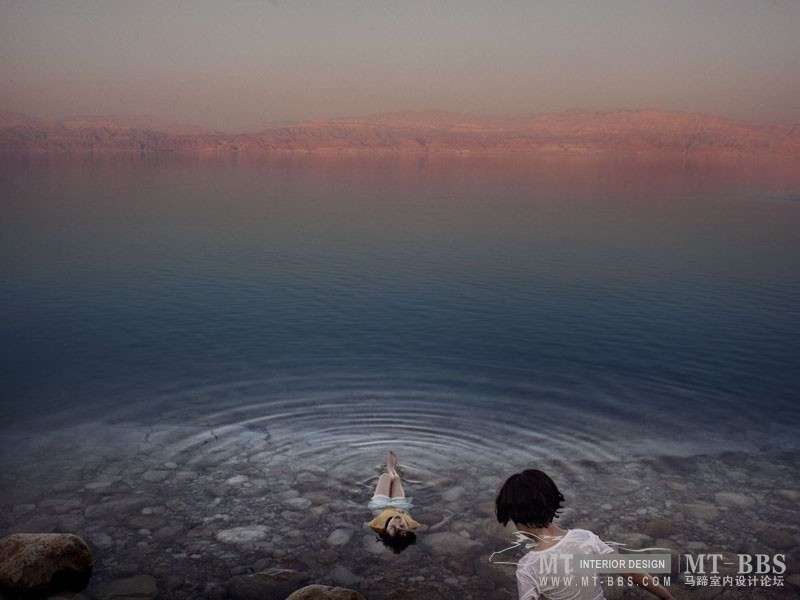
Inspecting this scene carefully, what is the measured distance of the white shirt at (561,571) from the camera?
18.6 feet

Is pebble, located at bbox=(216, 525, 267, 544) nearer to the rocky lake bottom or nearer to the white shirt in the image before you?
the rocky lake bottom

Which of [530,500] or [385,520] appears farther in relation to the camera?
[385,520]

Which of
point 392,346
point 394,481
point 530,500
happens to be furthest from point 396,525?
point 392,346

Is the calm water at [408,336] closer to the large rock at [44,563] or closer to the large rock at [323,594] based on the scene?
the large rock at [44,563]

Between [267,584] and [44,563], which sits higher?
[44,563]

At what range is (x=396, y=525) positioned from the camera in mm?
11266

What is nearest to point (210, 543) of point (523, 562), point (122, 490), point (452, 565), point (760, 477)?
point (122, 490)

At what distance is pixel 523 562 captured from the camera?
Result: 584 cm

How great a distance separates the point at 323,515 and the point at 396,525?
136 cm

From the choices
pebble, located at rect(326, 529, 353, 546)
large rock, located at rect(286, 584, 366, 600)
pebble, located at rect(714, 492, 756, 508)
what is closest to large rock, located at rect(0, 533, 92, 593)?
large rock, located at rect(286, 584, 366, 600)

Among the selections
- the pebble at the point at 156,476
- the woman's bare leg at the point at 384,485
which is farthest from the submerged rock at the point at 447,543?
the pebble at the point at 156,476

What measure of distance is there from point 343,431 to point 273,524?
4.01 m

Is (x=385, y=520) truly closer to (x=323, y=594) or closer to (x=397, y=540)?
(x=397, y=540)

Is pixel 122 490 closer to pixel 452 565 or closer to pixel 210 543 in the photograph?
pixel 210 543
